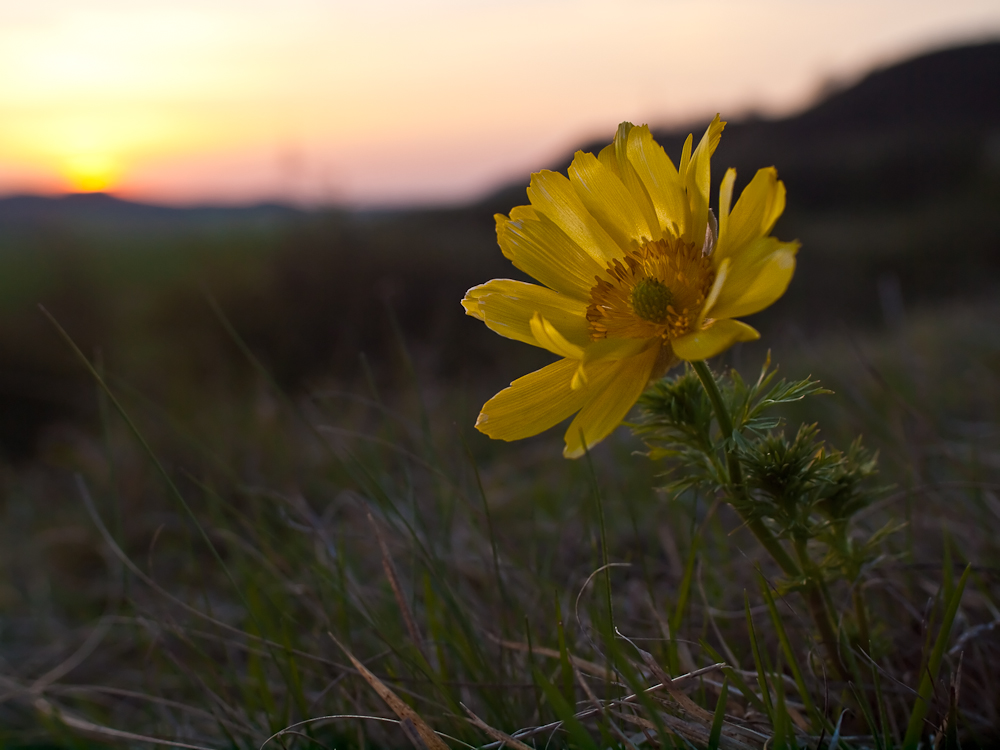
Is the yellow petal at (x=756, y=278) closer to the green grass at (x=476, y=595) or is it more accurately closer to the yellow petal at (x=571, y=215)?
the yellow petal at (x=571, y=215)

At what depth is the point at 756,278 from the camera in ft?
2.43

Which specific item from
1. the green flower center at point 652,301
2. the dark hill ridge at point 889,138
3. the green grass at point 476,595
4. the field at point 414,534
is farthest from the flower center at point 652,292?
the dark hill ridge at point 889,138

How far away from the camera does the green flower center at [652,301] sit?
0.82 meters

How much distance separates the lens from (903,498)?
170 centimetres

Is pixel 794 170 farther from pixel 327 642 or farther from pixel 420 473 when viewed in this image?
pixel 327 642

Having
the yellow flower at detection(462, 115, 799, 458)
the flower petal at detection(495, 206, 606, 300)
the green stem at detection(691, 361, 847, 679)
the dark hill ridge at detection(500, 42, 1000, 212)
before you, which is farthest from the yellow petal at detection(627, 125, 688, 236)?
the dark hill ridge at detection(500, 42, 1000, 212)

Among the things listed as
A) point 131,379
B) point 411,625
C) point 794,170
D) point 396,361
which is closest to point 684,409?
point 411,625

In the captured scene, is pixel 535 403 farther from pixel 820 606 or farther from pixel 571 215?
pixel 820 606

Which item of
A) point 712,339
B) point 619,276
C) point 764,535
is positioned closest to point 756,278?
point 712,339

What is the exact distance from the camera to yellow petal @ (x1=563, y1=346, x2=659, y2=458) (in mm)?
822

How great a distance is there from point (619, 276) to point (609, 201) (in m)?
0.10

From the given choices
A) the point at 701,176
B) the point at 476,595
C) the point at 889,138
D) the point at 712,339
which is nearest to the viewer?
the point at 712,339

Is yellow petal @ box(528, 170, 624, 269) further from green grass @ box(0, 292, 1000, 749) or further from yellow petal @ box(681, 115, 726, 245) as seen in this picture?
green grass @ box(0, 292, 1000, 749)

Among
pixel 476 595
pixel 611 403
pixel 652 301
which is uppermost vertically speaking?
pixel 652 301
